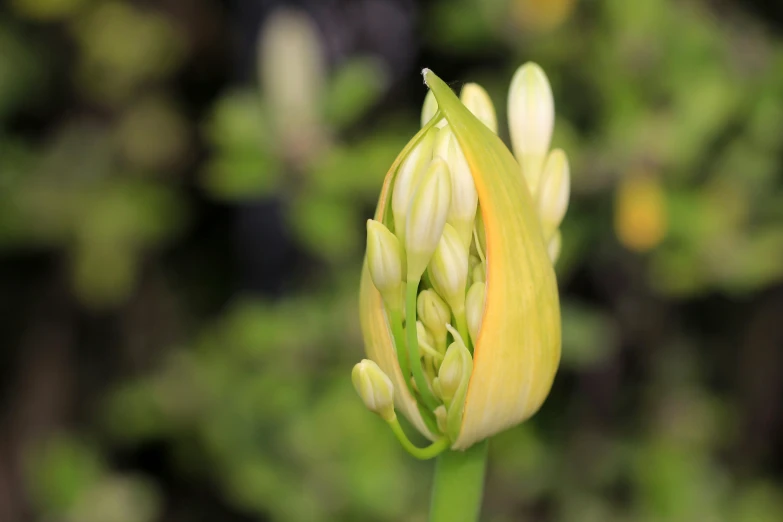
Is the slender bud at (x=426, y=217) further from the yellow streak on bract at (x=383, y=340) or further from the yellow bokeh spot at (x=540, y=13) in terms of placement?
the yellow bokeh spot at (x=540, y=13)

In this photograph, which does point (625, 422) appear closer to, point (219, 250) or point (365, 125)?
point (365, 125)

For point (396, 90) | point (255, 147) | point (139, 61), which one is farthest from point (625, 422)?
point (139, 61)

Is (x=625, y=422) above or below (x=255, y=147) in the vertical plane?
below

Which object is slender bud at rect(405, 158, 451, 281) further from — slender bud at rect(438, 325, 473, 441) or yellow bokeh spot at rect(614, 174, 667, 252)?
yellow bokeh spot at rect(614, 174, 667, 252)

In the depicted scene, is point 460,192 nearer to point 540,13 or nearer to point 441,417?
point 441,417

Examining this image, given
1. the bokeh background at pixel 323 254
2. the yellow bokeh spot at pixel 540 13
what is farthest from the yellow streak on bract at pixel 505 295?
the yellow bokeh spot at pixel 540 13

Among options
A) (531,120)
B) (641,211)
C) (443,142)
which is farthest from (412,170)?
(641,211)

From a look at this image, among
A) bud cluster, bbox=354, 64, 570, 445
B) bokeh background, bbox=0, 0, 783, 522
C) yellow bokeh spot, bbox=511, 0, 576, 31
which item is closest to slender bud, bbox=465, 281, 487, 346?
bud cluster, bbox=354, 64, 570, 445
